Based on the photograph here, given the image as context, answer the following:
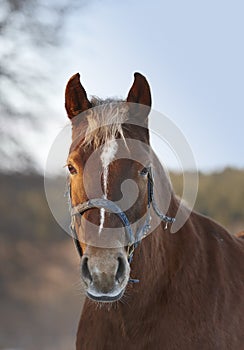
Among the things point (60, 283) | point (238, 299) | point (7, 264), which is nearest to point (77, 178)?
point (238, 299)

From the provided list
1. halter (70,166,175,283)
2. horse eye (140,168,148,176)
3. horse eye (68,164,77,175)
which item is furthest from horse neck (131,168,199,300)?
horse eye (68,164,77,175)

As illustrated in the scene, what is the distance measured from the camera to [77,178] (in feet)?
11.8

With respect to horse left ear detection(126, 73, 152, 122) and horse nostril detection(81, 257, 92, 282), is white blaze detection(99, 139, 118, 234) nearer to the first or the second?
horse nostril detection(81, 257, 92, 282)

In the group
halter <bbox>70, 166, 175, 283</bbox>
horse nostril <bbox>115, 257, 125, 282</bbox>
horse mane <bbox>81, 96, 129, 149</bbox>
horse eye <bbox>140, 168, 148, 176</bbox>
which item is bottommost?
horse nostril <bbox>115, 257, 125, 282</bbox>

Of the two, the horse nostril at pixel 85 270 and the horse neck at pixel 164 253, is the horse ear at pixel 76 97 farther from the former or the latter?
the horse nostril at pixel 85 270

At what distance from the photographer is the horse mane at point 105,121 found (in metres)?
3.58

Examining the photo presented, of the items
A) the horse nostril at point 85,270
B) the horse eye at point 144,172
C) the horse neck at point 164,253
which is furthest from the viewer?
the horse neck at point 164,253

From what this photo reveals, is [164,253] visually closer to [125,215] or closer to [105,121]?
[125,215]

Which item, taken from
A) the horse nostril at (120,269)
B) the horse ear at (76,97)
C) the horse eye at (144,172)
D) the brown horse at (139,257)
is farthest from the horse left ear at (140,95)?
the horse nostril at (120,269)

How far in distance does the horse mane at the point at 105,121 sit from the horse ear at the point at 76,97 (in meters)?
0.10

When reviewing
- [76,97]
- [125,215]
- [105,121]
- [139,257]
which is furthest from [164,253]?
[76,97]

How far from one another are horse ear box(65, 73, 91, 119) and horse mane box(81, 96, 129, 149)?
0.34ft

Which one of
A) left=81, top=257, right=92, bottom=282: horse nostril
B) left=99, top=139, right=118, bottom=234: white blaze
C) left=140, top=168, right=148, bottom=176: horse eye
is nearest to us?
left=81, top=257, right=92, bottom=282: horse nostril

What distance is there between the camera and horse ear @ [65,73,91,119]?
154 inches
